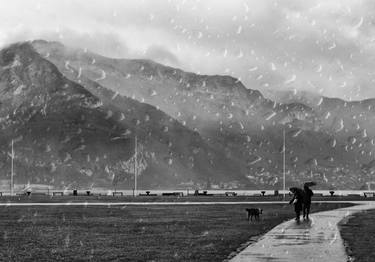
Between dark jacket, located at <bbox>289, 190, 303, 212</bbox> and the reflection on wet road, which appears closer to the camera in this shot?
the reflection on wet road

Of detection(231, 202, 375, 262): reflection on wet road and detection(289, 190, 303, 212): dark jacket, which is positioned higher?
detection(289, 190, 303, 212): dark jacket

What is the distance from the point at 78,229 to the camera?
33.0 meters

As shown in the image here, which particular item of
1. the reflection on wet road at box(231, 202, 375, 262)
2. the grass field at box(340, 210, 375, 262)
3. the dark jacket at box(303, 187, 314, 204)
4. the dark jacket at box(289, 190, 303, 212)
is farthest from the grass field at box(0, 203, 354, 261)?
the grass field at box(340, 210, 375, 262)

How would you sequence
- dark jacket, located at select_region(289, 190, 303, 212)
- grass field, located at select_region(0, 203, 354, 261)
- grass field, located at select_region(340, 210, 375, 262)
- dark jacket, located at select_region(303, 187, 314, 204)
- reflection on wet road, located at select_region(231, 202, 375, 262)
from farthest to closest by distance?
dark jacket, located at select_region(303, 187, 314, 204) < dark jacket, located at select_region(289, 190, 303, 212) < grass field, located at select_region(0, 203, 354, 261) < grass field, located at select_region(340, 210, 375, 262) < reflection on wet road, located at select_region(231, 202, 375, 262)

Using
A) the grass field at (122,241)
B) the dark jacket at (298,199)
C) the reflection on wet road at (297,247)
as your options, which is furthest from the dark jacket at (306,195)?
the reflection on wet road at (297,247)

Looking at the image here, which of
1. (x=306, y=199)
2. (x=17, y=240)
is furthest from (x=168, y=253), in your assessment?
(x=306, y=199)

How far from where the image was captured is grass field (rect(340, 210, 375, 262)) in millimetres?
20444

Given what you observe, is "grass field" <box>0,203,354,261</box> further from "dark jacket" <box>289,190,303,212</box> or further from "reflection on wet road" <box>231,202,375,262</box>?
"dark jacket" <box>289,190,303,212</box>

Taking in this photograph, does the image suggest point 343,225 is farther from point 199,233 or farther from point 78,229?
point 78,229

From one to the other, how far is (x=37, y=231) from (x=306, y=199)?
15.0 metres

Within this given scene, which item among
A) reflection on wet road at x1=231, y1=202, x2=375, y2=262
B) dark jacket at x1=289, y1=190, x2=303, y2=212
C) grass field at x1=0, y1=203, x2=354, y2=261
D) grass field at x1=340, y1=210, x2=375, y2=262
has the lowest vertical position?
grass field at x1=0, y1=203, x2=354, y2=261

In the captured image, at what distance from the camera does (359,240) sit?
26.0 metres

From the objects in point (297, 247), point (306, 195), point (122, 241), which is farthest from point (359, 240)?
point (306, 195)

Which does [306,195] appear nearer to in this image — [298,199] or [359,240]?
[298,199]
